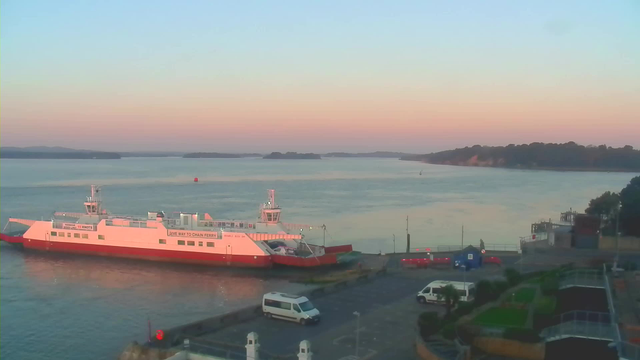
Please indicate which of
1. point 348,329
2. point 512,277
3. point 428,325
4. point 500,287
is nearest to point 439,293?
point 500,287

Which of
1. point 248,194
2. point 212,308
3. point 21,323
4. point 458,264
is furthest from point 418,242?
point 248,194

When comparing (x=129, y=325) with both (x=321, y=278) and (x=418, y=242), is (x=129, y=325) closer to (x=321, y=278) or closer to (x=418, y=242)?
(x=321, y=278)

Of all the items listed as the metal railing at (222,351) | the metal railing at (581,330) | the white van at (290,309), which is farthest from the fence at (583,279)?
the metal railing at (222,351)

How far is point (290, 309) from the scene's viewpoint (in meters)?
12.7

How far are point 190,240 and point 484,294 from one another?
52.6ft

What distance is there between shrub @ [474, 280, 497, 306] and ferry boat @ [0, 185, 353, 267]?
1102 centimetres

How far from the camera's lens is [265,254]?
79.0 ft

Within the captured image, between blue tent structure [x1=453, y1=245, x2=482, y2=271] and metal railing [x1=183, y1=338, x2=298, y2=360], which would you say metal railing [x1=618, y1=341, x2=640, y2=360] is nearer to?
metal railing [x1=183, y1=338, x2=298, y2=360]

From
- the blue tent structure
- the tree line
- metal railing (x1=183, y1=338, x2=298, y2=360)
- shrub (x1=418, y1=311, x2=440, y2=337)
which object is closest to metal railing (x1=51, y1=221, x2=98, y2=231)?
the blue tent structure

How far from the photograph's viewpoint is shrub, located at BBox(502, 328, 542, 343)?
31.9 ft

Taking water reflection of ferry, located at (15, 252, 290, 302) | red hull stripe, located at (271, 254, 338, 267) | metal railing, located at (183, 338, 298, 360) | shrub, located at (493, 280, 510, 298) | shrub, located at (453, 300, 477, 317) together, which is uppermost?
shrub, located at (493, 280, 510, 298)

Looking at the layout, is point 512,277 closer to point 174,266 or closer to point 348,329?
point 348,329

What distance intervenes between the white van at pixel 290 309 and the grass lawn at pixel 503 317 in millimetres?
3693

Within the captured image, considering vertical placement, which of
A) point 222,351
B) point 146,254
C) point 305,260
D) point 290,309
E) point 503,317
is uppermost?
point 503,317
